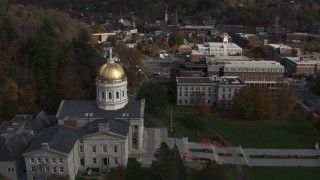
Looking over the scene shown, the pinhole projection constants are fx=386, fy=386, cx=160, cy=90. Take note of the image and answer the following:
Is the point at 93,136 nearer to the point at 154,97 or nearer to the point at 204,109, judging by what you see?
the point at 154,97

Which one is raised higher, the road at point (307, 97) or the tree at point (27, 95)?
the tree at point (27, 95)

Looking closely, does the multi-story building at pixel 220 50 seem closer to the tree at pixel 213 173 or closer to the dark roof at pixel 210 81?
the dark roof at pixel 210 81

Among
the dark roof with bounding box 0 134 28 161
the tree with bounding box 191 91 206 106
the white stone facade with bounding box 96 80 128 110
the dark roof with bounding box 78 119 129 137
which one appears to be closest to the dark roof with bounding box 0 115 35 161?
the dark roof with bounding box 0 134 28 161

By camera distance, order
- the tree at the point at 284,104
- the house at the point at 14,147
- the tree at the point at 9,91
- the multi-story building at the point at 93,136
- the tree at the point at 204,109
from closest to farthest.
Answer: the multi-story building at the point at 93,136, the house at the point at 14,147, the tree at the point at 9,91, the tree at the point at 284,104, the tree at the point at 204,109

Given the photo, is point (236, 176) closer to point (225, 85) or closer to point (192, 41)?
point (225, 85)

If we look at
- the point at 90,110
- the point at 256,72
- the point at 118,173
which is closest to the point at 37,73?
the point at 90,110

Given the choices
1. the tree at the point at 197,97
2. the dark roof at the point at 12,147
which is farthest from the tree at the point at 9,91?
the tree at the point at 197,97

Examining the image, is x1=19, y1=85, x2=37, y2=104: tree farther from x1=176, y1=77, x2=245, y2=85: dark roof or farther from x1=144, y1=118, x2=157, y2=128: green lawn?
x1=176, y1=77, x2=245, y2=85: dark roof
